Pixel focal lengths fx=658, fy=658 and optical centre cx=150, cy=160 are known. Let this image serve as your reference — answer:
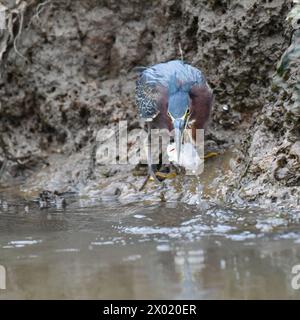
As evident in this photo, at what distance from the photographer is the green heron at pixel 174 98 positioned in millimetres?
5465

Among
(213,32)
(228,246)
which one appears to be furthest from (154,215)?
(213,32)

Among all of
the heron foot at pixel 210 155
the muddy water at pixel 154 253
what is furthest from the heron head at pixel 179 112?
the muddy water at pixel 154 253

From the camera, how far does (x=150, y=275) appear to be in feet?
10.6

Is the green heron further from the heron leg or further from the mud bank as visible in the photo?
the mud bank

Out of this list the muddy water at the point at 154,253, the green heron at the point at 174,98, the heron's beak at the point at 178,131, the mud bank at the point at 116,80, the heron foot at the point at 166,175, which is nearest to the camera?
the muddy water at the point at 154,253

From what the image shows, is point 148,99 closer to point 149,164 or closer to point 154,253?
point 149,164

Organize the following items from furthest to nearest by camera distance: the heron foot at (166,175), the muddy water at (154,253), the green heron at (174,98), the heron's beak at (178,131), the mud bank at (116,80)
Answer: the heron foot at (166,175) < the mud bank at (116,80) < the green heron at (174,98) < the heron's beak at (178,131) < the muddy water at (154,253)

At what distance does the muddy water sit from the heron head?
625 mm

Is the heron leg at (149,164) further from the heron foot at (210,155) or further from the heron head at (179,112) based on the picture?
the heron foot at (210,155)

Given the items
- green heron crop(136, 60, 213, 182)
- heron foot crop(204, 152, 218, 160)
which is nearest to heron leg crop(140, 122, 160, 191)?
green heron crop(136, 60, 213, 182)

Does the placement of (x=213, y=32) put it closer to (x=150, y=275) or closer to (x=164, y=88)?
(x=164, y=88)

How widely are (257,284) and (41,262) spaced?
125 centimetres

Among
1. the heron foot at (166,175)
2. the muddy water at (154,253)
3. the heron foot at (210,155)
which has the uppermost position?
the heron foot at (210,155)

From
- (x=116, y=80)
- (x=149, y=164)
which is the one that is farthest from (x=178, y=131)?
(x=116, y=80)
